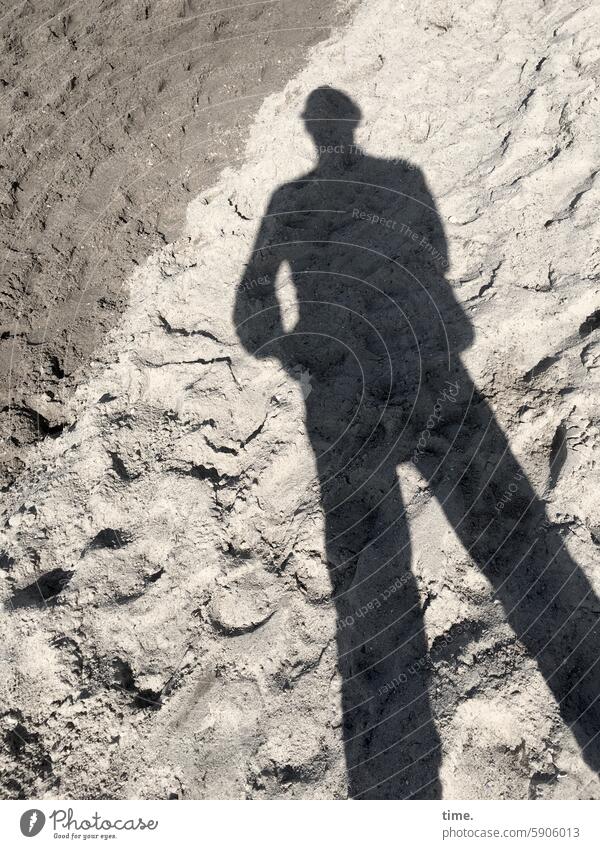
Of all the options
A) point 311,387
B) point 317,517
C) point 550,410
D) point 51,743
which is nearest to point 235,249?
point 311,387

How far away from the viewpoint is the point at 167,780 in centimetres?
290

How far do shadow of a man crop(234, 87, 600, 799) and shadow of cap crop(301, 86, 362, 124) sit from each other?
0.5 inches

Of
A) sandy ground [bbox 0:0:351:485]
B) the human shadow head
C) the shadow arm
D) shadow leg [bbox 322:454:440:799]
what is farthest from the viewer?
the human shadow head

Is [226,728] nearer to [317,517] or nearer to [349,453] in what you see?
[317,517]

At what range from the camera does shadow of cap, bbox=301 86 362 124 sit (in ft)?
16.6

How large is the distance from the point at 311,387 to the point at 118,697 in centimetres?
222

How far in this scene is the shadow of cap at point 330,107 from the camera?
16.6ft

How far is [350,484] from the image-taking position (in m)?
3.56

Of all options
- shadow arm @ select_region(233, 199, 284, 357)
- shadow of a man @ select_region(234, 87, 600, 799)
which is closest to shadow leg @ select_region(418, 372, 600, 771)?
shadow of a man @ select_region(234, 87, 600, 799)
